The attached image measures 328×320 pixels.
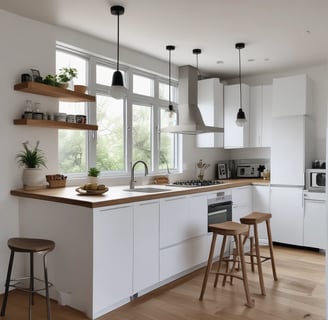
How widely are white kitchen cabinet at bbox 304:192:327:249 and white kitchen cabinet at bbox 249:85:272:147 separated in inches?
42.8

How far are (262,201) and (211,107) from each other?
1548 mm

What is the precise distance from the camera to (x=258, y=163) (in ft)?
18.8

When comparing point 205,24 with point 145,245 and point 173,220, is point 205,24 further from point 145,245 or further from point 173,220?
point 145,245

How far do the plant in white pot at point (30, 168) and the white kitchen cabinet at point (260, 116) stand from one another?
3.31m

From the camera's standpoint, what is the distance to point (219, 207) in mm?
4203

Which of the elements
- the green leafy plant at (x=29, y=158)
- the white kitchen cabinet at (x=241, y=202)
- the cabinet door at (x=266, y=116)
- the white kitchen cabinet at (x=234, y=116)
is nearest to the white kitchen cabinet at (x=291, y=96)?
the cabinet door at (x=266, y=116)

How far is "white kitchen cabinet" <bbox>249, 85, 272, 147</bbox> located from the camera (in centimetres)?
528

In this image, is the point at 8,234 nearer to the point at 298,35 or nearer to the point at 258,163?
the point at 298,35

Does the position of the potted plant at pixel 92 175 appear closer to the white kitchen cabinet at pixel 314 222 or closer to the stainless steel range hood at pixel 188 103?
the stainless steel range hood at pixel 188 103

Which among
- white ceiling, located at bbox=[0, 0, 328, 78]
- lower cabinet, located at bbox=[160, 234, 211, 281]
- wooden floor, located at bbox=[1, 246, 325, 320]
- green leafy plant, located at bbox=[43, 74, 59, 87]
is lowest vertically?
wooden floor, located at bbox=[1, 246, 325, 320]

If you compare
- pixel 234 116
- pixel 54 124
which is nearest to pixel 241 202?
pixel 234 116

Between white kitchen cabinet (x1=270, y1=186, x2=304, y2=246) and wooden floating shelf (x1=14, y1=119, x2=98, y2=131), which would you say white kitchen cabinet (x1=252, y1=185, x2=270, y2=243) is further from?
wooden floating shelf (x1=14, y1=119, x2=98, y2=131)

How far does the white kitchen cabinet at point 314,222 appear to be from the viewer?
4590mm

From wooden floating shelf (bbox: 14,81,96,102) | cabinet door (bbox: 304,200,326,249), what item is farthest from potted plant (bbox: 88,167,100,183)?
cabinet door (bbox: 304,200,326,249)
